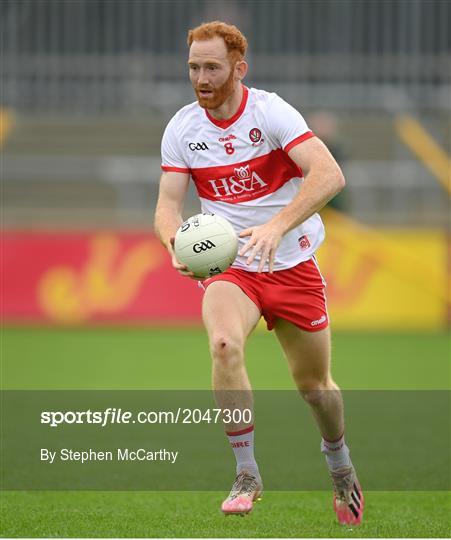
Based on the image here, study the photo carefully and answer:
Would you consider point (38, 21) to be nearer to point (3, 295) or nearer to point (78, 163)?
point (78, 163)

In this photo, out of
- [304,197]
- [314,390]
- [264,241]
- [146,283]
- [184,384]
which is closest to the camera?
[264,241]

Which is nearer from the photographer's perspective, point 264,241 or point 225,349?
point 264,241

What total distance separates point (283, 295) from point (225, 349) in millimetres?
608

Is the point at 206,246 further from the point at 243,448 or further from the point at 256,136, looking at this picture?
the point at 243,448

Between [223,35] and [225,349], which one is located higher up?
[223,35]

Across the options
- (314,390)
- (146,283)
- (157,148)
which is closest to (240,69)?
(314,390)

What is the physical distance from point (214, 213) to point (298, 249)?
0.53 m

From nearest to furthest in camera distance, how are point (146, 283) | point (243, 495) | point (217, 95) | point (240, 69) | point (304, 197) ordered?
1. point (243, 495)
2. point (304, 197)
3. point (217, 95)
4. point (240, 69)
5. point (146, 283)

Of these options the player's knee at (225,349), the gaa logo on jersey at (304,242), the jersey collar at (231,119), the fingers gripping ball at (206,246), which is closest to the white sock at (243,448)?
the player's knee at (225,349)

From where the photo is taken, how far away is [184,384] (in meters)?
11.3

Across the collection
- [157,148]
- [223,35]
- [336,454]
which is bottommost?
[157,148]

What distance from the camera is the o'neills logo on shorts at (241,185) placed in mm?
6555

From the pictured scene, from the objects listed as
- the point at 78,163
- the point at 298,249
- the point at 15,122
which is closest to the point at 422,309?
the point at 78,163

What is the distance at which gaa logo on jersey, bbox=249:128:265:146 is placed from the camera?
21.3ft
